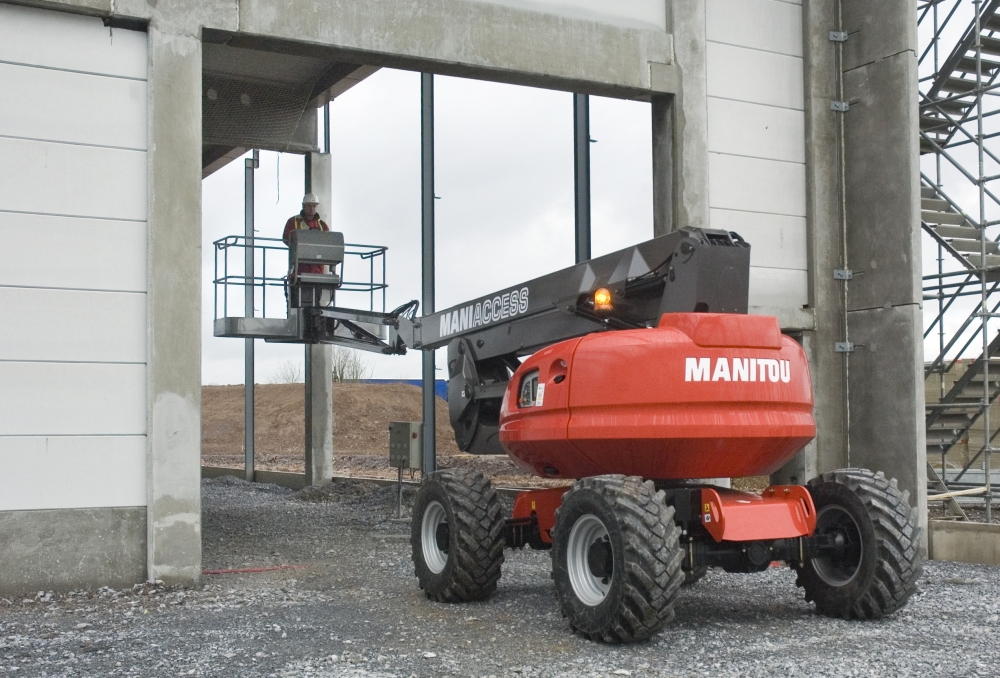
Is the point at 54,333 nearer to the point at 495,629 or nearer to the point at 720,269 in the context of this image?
the point at 495,629

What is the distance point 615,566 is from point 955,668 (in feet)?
6.30

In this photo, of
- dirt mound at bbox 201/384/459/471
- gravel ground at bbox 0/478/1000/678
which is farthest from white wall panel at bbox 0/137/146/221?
dirt mound at bbox 201/384/459/471

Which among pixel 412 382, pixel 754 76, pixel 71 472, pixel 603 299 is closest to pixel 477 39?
pixel 754 76

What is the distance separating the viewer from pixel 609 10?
11.4 meters

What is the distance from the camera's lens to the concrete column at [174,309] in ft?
30.1

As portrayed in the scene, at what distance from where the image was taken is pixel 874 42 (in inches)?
480

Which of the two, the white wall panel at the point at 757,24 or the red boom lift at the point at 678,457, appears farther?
the white wall panel at the point at 757,24

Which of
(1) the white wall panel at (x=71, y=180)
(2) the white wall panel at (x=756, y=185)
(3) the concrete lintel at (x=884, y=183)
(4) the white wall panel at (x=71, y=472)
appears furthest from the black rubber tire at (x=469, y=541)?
(3) the concrete lintel at (x=884, y=183)

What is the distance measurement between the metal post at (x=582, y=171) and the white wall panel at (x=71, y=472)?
325 inches

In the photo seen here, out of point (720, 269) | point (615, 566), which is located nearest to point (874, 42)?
point (720, 269)

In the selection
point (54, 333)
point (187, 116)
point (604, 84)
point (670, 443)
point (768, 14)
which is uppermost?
point (768, 14)

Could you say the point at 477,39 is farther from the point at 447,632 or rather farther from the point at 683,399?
the point at 447,632

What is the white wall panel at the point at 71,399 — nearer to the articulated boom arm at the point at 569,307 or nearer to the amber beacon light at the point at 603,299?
the articulated boom arm at the point at 569,307

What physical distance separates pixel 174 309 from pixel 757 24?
271 inches
